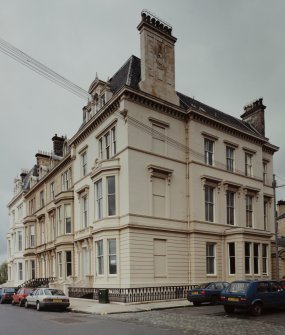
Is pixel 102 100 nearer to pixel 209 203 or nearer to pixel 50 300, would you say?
pixel 209 203

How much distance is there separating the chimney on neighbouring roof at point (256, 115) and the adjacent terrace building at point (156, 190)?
4036 mm

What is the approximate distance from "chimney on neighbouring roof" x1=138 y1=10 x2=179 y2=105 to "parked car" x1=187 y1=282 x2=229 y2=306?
13.6 m

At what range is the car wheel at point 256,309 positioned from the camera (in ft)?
61.8

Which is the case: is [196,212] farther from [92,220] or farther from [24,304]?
[24,304]

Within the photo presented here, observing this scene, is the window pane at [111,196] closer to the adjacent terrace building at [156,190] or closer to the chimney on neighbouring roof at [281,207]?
the adjacent terrace building at [156,190]

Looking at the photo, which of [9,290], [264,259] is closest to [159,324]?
[264,259]

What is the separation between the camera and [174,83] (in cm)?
3191

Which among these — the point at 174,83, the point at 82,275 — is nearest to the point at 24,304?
the point at 82,275

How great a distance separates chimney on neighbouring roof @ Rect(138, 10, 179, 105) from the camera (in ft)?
99.6

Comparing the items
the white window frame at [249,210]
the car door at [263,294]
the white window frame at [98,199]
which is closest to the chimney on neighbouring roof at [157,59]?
the white window frame at [98,199]

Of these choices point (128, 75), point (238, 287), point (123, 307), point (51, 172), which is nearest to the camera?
point (238, 287)

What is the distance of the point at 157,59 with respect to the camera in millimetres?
31281

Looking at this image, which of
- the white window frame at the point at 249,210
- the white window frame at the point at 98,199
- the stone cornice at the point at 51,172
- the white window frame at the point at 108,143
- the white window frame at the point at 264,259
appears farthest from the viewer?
the stone cornice at the point at 51,172

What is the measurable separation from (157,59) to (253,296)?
18.9 meters
